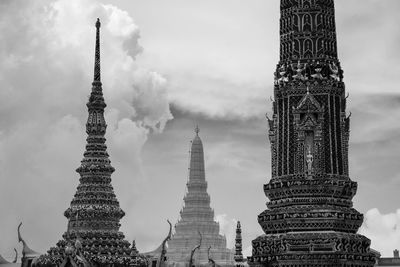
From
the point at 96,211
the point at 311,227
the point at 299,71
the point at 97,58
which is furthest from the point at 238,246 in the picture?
the point at 299,71

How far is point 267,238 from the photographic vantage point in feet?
131

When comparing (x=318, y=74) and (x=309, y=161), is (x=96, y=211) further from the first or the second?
(x=318, y=74)

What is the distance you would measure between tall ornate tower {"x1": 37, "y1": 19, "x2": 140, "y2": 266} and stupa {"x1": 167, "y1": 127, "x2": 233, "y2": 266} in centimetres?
6197

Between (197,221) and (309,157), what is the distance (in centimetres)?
7228

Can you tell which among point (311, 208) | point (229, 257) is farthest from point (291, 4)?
point (229, 257)

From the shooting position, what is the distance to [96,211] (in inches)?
1764

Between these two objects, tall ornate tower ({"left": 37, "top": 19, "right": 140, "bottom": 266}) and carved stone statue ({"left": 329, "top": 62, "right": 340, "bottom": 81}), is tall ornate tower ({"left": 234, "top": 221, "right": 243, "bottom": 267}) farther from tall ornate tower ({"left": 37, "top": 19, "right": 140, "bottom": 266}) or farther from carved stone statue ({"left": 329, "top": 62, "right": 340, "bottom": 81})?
carved stone statue ({"left": 329, "top": 62, "right": 340, "bottom": 81})

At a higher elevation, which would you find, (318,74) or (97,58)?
(97,58)

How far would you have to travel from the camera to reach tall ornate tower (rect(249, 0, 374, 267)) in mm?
39000

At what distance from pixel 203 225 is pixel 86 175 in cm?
6623

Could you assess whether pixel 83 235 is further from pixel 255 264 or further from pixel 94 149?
pixel 255 264

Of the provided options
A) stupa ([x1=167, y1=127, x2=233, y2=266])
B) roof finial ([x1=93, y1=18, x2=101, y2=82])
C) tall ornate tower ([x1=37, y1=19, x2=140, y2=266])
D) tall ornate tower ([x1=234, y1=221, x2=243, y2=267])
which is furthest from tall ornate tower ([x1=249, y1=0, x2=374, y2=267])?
stupa ([x1=167, y1=127, x2=233, y2=266])

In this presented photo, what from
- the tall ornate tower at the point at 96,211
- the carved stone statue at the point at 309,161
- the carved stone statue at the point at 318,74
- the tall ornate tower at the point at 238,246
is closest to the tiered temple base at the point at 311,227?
the carved stone statue at the point at 309,161

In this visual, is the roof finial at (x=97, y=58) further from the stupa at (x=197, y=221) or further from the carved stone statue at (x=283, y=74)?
the stupa at (x=197, y=221)
